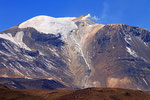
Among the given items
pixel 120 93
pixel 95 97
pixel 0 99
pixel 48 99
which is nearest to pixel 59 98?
pixel 48 99

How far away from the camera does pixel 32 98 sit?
417 ft

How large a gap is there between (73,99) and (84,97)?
5.14 m

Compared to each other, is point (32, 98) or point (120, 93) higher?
point (120, 93)

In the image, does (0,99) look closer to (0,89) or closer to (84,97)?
(0,89)

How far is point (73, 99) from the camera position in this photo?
14338 cm

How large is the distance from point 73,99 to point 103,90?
17.0m

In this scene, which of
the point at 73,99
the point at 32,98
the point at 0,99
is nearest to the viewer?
the point at 0,99

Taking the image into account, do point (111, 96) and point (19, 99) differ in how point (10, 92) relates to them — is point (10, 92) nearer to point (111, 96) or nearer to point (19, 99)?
point (19, 99)

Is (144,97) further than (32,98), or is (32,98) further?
(144,97)

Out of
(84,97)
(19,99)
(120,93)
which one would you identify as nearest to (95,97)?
(84,97)

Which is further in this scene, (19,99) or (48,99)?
(48,99)

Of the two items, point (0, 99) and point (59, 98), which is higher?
point (59, 98)

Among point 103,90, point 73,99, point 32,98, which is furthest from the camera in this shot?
point 103,90

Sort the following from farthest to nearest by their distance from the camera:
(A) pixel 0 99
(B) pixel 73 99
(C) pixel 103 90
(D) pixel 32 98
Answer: (C) pixel 103 90 → (B) pixel 73 99 → (D) pixel 32 98 → (A) pixel 0 99
